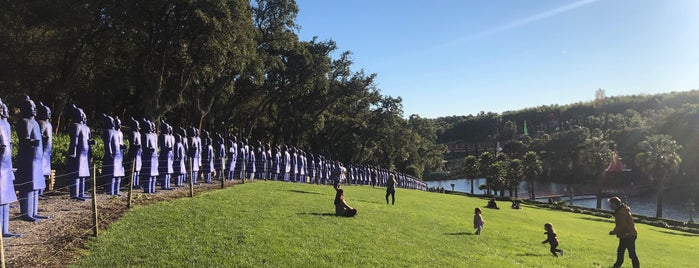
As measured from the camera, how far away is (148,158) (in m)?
14.6

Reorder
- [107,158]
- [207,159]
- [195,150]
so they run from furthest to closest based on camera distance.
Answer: [207,159] → [195,150] → [107,158]

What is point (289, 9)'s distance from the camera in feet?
114

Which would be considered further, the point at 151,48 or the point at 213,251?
the point at 151,48

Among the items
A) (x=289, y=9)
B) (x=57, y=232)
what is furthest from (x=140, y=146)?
(x=289, y=9)

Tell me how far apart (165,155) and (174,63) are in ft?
40.1

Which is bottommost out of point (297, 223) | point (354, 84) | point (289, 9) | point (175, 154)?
point (297, 223)

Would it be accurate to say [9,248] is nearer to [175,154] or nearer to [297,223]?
[297,223]

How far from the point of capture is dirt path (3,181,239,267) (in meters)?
7.29

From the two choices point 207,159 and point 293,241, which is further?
point 207,159

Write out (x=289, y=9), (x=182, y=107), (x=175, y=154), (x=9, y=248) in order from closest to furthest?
(x=9, y=248) < (x=175, y=154) < (x=289, y=9) < (x=182, y=107)

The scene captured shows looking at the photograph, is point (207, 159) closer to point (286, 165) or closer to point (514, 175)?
point (286, 165)

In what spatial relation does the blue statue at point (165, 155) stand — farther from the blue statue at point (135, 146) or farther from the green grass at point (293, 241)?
the green grass at point (293, 241)

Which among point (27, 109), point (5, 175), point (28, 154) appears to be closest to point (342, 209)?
point (28, 154)

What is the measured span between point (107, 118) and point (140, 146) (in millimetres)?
1498
